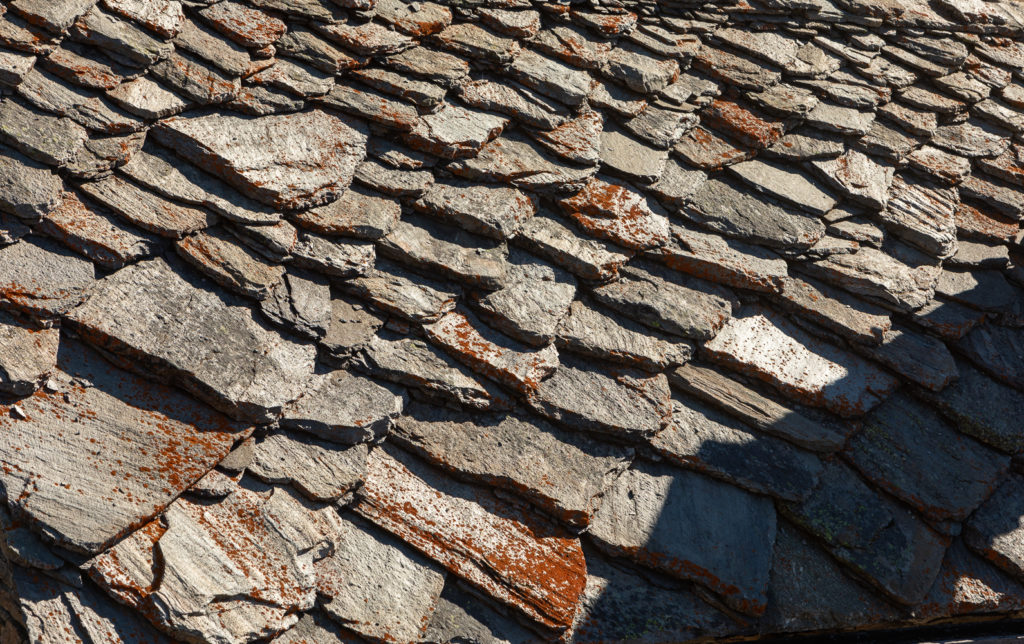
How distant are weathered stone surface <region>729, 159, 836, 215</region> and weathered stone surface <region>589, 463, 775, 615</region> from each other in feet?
3.82

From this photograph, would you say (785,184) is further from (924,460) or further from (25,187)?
(25,187)

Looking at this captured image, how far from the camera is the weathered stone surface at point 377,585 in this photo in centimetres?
205

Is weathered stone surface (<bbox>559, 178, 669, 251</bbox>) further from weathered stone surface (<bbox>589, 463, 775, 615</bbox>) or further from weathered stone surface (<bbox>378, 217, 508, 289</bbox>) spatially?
weathered stone surface (<bbox>589, 463, 775, 615</bbox>)

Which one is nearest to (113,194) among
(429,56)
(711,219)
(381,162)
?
(381,162)

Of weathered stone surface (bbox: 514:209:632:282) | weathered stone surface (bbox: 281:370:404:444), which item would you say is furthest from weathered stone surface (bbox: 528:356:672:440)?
weathered stone surface (bbox: 281:370:404:444)

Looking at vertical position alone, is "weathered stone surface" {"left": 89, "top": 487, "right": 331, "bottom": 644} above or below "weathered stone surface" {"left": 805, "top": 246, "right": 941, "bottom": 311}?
below

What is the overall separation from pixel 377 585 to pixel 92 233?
1.10 metres

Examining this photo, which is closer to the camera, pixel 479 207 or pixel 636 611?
pixel 636 611

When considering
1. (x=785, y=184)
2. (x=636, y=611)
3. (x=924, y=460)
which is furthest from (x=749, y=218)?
(x=636, y=611)

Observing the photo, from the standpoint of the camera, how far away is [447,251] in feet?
8.16

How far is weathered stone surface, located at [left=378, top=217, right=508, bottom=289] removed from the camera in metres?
2.43


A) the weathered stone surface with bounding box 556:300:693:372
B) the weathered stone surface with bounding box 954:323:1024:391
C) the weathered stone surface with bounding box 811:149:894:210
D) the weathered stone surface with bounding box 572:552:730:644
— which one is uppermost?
the weathered stone surface with bounding box 811:149:894:210

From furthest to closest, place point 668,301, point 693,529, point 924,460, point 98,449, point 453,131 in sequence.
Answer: point 924,460 → point 668,301 → point 453,131 → point 693,529 → point 98,449

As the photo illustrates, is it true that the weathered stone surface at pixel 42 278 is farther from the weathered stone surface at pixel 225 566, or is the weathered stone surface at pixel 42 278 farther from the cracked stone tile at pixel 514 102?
the cracked stone tile at pixel 514 102
